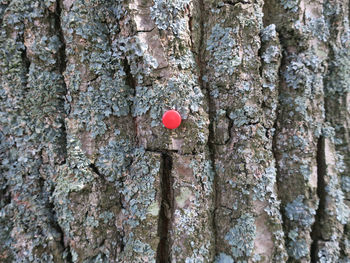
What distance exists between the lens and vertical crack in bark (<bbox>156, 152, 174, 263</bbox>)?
1.16 meters

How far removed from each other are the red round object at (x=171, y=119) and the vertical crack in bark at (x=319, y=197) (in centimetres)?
80

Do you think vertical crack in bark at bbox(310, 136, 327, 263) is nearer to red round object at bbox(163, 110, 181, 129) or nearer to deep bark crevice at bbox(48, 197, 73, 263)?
red round object at bbox(163, 110, 181, 129)

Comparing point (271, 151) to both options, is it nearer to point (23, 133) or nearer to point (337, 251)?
point (337, 251)

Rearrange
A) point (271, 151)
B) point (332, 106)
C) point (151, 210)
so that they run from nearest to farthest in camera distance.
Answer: point (151, 210), point (271, 151), point (332, 106)

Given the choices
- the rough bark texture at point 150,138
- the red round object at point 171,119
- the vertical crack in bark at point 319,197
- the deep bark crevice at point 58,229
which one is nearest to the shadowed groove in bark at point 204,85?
the rough bark texture at point 150,138

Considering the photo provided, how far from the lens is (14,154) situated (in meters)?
1.24

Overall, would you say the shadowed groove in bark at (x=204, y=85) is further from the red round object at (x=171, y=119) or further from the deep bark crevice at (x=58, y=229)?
the deep bark crevice at (x=58, y=229)

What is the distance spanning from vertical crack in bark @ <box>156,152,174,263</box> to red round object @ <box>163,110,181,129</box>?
0.14m

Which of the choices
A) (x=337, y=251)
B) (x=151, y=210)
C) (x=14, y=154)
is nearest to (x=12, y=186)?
(x=14, y=154)

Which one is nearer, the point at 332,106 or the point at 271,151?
the point at 271,151

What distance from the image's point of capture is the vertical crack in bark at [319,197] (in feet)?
4.33

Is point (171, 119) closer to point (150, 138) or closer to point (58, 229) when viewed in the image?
point (150, 138)

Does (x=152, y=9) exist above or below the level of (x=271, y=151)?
above

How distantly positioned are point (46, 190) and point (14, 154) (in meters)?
0.23
